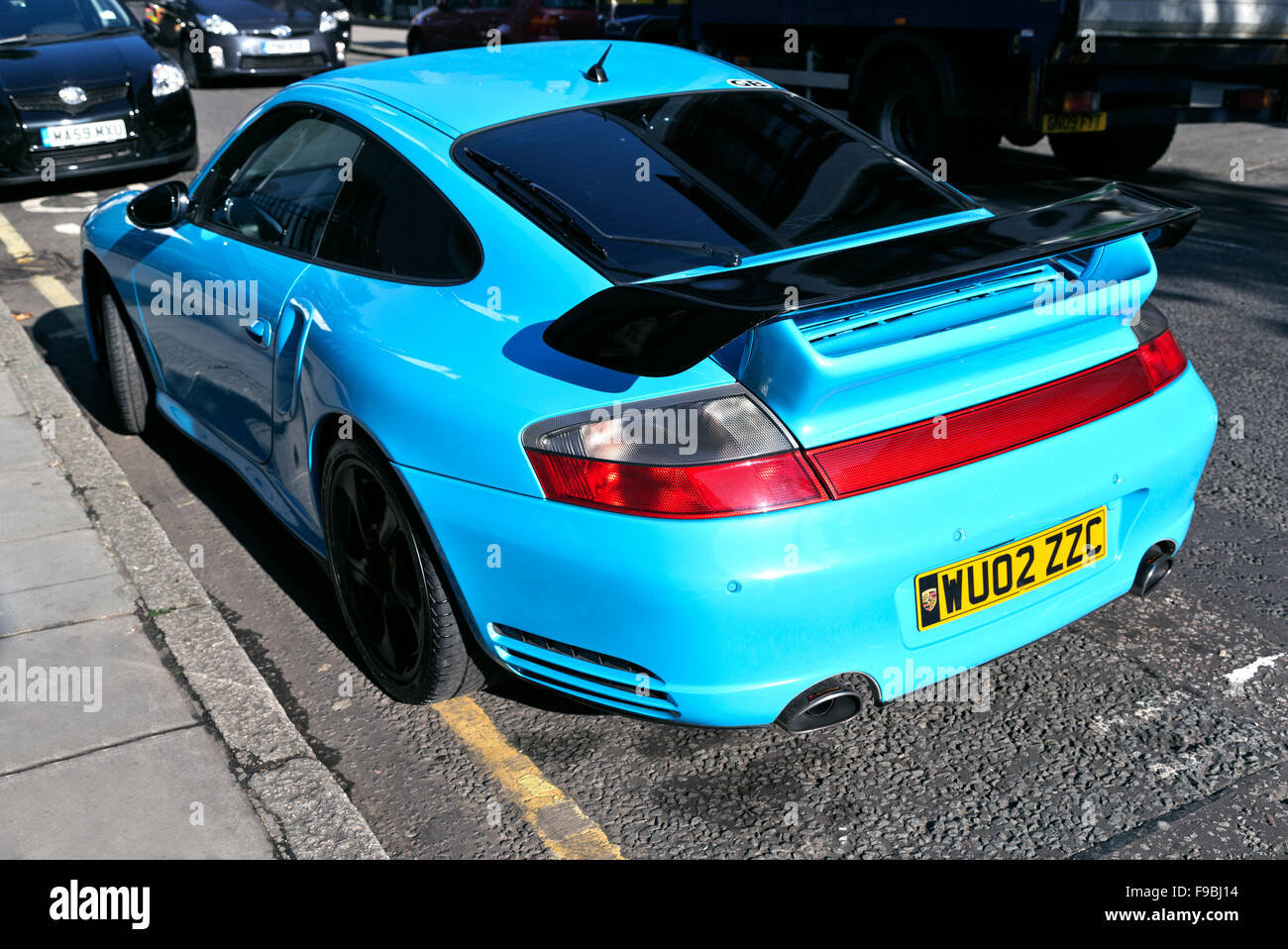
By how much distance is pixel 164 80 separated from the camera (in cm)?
969

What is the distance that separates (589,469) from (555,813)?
87cm

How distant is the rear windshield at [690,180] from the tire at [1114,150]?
750cm

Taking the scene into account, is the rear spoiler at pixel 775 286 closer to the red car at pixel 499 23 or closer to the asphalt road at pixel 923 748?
the asphalt road at pixel 923 748

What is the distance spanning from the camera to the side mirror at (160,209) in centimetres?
417

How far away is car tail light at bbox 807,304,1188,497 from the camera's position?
249cm

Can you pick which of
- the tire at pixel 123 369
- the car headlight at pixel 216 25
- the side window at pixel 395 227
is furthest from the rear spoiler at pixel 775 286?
the car headlight at pixel 216 25

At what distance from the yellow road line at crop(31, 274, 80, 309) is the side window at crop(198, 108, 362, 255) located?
12.0 ft

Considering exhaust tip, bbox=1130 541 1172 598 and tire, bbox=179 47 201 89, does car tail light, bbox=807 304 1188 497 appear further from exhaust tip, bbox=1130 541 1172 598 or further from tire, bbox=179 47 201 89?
tire, bbox=179 47 201 89

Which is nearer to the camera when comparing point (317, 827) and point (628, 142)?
point (317, 827)

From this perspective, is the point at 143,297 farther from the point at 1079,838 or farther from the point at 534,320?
the point at 1079,838

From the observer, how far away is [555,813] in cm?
286

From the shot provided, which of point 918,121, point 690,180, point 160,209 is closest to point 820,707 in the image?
point 690,180
